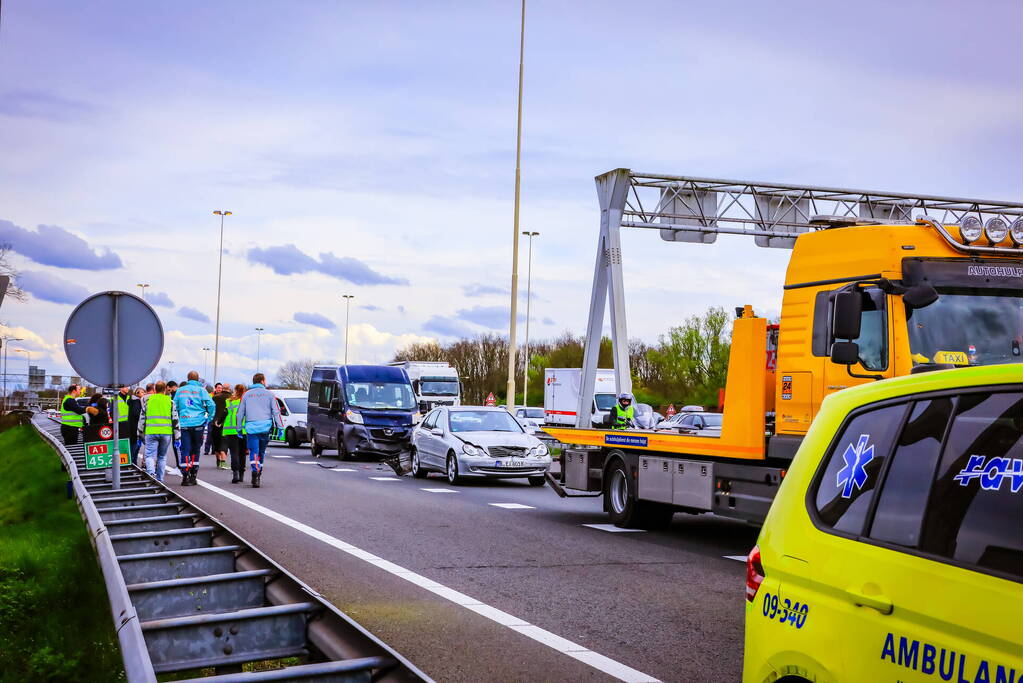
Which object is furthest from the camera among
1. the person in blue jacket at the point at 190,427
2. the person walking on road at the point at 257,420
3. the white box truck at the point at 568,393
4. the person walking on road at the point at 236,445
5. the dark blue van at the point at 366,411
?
the white box truck at the point at 568,393

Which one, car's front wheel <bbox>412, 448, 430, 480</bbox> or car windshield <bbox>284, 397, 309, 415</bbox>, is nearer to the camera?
car's front wheel <bbox>412, 448, 430, 480</bbox>

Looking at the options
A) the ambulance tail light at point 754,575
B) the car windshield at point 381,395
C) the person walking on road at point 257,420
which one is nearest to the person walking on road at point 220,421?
the person walking on road at point 257,420

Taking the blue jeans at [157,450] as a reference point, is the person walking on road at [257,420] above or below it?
above

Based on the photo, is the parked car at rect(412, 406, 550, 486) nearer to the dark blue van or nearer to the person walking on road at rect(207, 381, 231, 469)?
the person walking on road at rect(207, 381, 231, 469)

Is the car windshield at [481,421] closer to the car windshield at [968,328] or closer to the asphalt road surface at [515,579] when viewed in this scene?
the asphalt road surface at [515,579]

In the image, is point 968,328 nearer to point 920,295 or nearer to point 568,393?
point 920,295

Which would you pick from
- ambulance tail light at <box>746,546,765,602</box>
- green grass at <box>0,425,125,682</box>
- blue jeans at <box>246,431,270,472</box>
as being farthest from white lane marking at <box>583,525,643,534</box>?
ambulance tail light at <box>746,546,765,602</box>

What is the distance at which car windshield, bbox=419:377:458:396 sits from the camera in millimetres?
55569

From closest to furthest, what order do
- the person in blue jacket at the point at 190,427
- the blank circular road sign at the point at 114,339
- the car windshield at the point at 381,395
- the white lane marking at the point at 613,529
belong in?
1. the blank circular road sign at the point at 114,339
2. the white lane marking at the point at 613,529
3. the person in blue jacket at the point at 190,427
4. the car windshield at the point at 381,395

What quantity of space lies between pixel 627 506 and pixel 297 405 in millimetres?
28065

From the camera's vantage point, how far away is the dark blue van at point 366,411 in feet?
98.9

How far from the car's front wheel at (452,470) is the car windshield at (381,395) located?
27.7ft

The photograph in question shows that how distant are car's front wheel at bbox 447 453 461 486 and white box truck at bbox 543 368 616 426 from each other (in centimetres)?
2594

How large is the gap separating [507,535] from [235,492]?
7.04m
